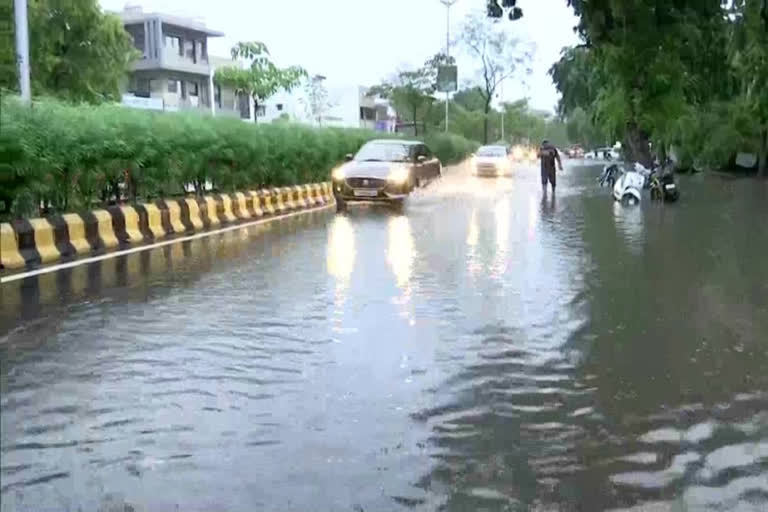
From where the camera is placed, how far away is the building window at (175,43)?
187ft

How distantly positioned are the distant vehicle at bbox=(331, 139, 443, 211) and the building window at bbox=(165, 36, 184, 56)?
33405mm

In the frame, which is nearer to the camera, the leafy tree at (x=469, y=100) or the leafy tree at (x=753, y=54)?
the leafy tree at (x=753, y=54)

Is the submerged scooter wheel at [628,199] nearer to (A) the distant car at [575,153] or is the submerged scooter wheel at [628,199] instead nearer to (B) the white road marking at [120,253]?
(B) the white road marking at [120,253]

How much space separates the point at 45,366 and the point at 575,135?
127 metres

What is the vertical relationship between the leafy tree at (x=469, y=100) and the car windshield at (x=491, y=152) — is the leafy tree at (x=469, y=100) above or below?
above

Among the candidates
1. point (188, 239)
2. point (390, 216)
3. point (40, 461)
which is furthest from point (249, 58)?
point (40, 461)

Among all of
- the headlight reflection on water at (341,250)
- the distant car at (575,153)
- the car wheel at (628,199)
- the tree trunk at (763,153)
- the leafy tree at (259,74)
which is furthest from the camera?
the distant car at (575,153)

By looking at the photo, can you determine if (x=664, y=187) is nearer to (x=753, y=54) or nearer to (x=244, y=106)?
(x=753, y=54)

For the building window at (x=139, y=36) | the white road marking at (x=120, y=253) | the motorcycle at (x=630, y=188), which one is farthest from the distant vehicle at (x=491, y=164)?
the white road marking at (x=120, y=253)

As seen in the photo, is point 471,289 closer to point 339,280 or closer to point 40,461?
point 339,280

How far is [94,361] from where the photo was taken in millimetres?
6926

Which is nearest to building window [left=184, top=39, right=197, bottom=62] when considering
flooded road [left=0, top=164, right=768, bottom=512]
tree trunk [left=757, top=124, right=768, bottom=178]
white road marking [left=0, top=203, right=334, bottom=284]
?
tree trunk [left=757, top=124, right=768, bottom=178]

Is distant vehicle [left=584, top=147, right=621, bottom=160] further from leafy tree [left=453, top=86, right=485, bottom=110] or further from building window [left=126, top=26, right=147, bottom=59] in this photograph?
building window [left=126, top=26, right=147, bottom=59]

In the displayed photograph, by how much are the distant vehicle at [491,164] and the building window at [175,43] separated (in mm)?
21483
